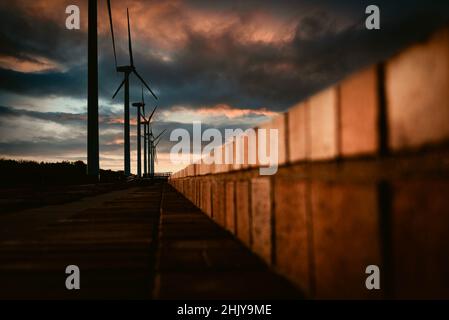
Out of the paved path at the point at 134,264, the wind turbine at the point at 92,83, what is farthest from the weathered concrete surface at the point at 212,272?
the wind turbine at the point at 92,83

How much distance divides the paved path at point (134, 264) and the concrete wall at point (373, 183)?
47 cm

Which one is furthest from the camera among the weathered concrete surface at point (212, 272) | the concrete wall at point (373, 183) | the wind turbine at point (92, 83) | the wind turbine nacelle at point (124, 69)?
the wind turbine nacelle at point (124, 69)

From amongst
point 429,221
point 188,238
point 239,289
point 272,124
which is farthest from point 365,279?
point 188,238

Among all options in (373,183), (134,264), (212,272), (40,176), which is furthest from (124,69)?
(373,183)

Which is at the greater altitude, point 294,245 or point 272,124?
point 272,124

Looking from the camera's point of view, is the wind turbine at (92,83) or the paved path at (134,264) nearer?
the paved path at (134,264)

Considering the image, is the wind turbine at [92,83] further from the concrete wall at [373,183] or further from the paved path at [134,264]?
the concrete wall at [373,183]

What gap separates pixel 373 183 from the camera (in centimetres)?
185

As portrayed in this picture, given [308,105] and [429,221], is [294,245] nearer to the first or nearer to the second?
[308,105]

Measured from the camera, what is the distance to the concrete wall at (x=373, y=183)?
148 centimetres

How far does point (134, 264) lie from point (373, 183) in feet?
8.24

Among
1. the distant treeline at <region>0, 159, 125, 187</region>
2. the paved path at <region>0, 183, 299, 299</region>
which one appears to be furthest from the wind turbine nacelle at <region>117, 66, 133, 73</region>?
the paved path at <region>0, 183, 299, 299</region>
